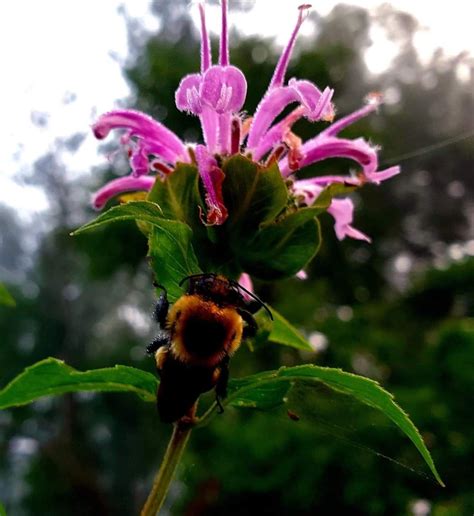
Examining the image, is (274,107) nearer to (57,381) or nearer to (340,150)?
(340,150)

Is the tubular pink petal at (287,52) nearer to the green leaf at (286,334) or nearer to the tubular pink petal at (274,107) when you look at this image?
the tubular pink petal at (274,107)

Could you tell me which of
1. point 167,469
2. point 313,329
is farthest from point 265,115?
point 313,329

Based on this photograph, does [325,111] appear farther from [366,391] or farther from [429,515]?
[429,515]


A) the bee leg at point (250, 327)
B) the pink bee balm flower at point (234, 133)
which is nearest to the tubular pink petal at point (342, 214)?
the pink bee balm flower at point (234, 133)

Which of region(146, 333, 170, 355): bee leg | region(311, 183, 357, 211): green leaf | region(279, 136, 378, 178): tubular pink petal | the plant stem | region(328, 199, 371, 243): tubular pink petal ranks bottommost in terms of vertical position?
the plant stem

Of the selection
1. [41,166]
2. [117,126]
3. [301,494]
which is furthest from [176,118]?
[117,126]

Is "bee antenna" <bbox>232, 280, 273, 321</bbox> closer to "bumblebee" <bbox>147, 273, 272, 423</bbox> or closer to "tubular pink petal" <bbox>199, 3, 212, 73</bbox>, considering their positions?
"bumblebee" <bbox>147, 273, 272, 423</bbox>

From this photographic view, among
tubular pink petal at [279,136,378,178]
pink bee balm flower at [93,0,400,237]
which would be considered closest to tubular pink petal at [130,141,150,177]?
pink bee balm flower at [93,0,400,237]
